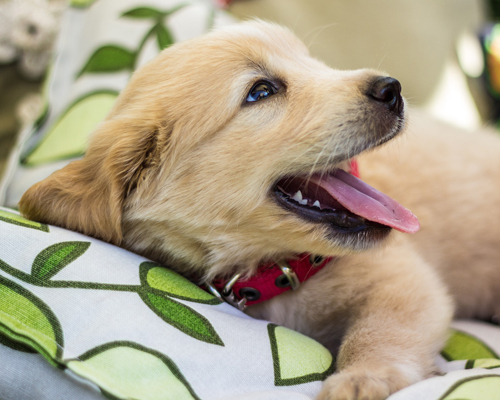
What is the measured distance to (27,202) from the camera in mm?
1674

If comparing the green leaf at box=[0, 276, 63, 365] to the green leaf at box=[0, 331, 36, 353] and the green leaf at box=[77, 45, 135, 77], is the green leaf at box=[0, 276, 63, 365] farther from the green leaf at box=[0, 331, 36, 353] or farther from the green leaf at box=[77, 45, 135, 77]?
the green leaf at box=[77, 45, 135, 77]

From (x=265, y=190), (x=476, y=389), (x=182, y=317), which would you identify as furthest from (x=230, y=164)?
(x=476, y=389)

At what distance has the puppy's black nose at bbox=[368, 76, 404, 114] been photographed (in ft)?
5.14

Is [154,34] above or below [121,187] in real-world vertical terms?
above

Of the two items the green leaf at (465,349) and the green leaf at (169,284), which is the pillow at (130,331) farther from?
the green leaf at (465,349)

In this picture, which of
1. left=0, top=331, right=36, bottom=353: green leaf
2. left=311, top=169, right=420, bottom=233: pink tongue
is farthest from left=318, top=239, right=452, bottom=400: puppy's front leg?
left=0, top=331, right=36, bottom=353: green leaf

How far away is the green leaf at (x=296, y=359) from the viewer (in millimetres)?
1396

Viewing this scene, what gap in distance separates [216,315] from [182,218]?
1.26ft

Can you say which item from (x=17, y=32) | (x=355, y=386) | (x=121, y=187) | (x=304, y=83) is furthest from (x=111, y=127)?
(x=17, y=32)

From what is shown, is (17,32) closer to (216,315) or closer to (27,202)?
(27,202)

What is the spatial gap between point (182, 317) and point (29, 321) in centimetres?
43

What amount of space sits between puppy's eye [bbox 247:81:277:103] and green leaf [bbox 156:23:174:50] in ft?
3.77

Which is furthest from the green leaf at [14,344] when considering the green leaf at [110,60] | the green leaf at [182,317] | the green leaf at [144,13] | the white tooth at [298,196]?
the green leaf at [144,13]

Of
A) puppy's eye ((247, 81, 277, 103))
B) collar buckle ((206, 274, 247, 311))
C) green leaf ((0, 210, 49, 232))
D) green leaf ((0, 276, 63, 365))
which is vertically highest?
puppy's eye ((247, 81, 277, 103))
